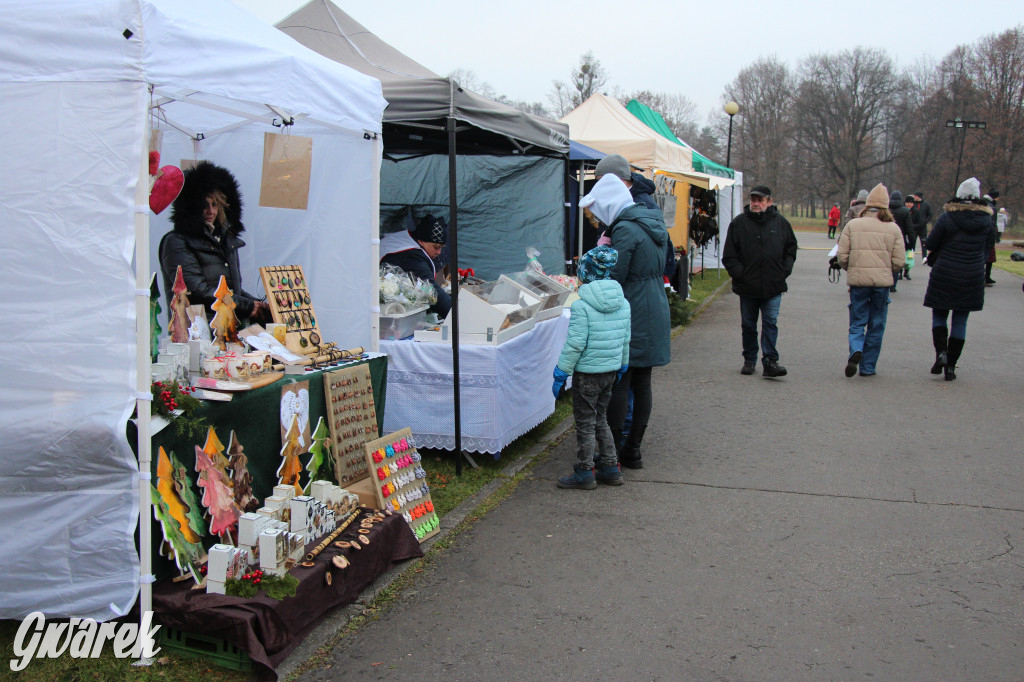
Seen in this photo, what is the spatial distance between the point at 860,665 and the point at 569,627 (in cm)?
114

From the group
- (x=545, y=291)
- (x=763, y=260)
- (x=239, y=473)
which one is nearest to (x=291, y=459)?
(x=239, y=473)

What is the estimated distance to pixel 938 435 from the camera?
21.0 feet

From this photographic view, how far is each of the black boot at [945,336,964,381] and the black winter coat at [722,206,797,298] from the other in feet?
6.13

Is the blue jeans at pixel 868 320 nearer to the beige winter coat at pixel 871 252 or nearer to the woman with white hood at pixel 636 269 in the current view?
A: the beige winter coat at pixel 871 252

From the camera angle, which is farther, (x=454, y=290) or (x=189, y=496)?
(x=454, y=290)

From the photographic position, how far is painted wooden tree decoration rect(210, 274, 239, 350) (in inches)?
166

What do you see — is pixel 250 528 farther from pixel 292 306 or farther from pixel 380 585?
pixel 292 306

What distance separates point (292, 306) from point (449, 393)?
4.12 ft

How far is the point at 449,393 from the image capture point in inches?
212

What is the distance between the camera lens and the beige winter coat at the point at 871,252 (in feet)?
26.5

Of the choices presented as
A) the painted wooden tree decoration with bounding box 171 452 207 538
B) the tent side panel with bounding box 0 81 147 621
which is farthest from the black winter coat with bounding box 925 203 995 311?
the tent side panel with bounding box 0 81 147 621

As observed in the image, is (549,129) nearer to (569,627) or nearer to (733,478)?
(733,478)

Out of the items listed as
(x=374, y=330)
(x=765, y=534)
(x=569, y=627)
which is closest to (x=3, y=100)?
(x=374, y=330)

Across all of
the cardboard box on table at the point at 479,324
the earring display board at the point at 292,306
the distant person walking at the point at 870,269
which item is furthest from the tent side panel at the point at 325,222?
the distant person walking at the point at 870,269
